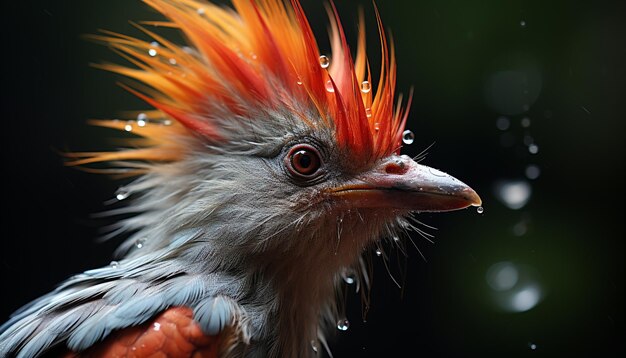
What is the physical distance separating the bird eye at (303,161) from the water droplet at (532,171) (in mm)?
1242

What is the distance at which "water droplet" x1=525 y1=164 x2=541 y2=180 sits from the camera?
2.54m

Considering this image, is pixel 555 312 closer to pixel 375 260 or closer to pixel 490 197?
pixel 490 197

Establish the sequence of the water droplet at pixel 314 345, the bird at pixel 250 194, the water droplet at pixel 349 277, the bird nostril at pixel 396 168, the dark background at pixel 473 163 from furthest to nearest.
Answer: the dark background at pixel 473 163 < the water droplet at pixel 349 277 < the water droplet at pixel 314 345 < the bird nostril at pixel 396 168 < the bird at pixel 250 194

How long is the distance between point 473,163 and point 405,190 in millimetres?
1074

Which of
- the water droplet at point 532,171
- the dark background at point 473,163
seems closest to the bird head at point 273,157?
the dark background at point 473,163

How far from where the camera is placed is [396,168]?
1590 millimetres

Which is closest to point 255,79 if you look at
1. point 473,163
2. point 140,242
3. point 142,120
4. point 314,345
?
point 142,120

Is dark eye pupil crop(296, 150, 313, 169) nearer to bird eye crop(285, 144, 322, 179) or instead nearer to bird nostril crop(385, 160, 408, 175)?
bird eye crop(285, 144, 322, 179)

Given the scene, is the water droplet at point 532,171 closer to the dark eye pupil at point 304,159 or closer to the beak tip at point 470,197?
the beak tip at point 470,197

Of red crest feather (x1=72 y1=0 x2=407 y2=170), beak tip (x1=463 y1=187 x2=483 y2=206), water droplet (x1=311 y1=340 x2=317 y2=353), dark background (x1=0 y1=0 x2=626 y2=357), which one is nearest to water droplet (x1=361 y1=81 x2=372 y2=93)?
red crest feather (x1=72 y1=0 x2=407 y2=170)

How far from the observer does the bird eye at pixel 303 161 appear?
1568mm

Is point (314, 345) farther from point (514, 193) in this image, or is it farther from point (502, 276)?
point (514, 193)

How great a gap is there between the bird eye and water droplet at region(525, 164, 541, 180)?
1242mm

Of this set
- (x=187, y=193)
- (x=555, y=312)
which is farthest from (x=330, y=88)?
(x=555, y=312)
